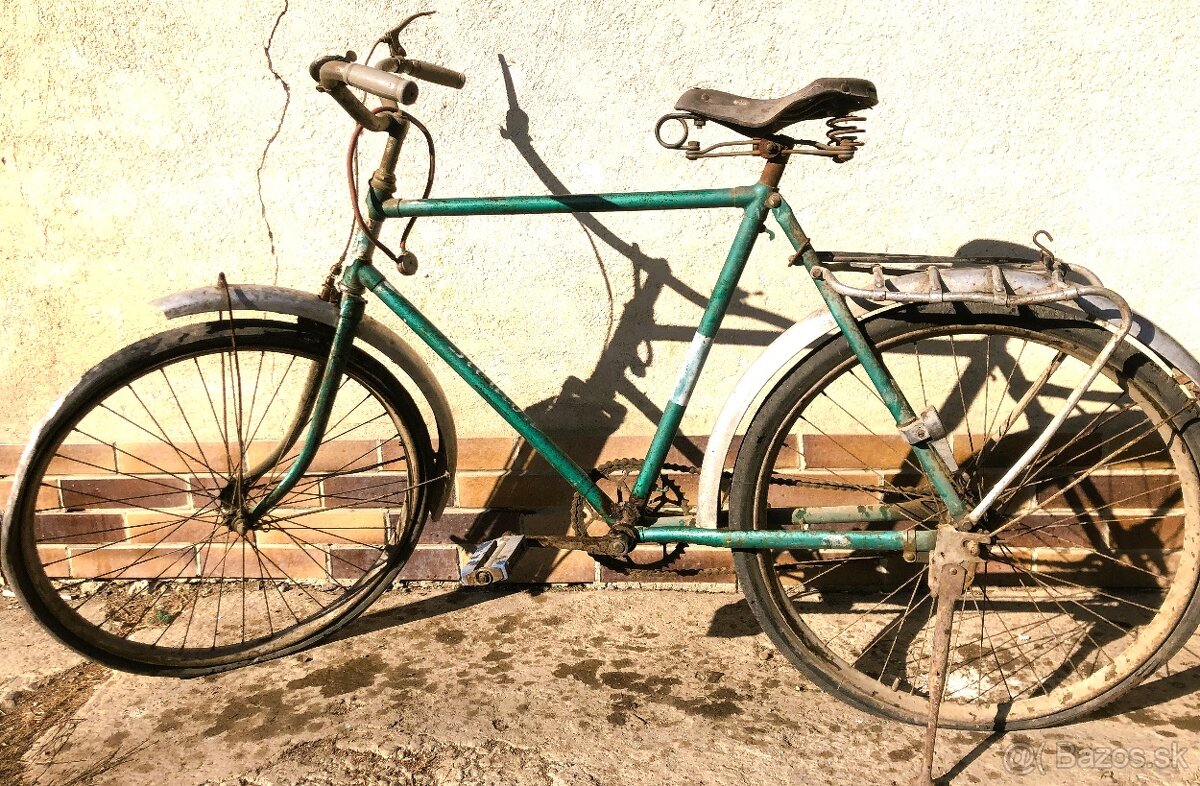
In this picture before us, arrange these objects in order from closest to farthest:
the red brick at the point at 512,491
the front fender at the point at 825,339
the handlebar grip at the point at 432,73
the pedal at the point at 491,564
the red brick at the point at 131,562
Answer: the front fender at the point at 825,339, the handlebar grip at the point at 432,73, the pedal at the point at 491,564, the red brick at the point at 512,491, the red brick at the point at 131,562

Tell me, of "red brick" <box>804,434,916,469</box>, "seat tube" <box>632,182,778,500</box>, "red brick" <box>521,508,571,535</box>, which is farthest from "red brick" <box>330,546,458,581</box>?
"red brick" <box>804,434,916,469</box>

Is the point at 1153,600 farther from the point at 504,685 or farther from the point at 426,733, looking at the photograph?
the point at 426,733

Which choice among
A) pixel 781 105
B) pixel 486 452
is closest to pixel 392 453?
pixel 486 452

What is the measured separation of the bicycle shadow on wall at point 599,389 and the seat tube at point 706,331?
0.26m

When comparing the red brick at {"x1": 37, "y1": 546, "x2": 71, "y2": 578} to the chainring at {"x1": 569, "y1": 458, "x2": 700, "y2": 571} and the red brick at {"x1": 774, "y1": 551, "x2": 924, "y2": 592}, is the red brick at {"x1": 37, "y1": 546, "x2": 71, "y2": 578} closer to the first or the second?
the chainring at {"x1": 569, "y1": 458, "x2": 700, "y2": 571}

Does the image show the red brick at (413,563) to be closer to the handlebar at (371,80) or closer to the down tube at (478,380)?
the down tube at (478,380)

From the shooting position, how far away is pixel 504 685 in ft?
6.83

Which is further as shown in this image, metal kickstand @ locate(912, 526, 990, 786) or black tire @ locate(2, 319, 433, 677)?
black tire @ locate(2, 319, 433, 677)

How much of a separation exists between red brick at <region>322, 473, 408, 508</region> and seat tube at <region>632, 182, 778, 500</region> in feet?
2.74

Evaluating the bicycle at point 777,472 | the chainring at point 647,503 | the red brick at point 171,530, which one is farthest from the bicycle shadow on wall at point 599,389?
the red brick at point 171,530

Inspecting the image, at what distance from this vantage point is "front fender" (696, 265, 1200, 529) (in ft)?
5.65

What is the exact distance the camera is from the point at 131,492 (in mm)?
2527

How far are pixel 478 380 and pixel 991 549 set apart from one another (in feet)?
4.42

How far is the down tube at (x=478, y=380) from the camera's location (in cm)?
197
